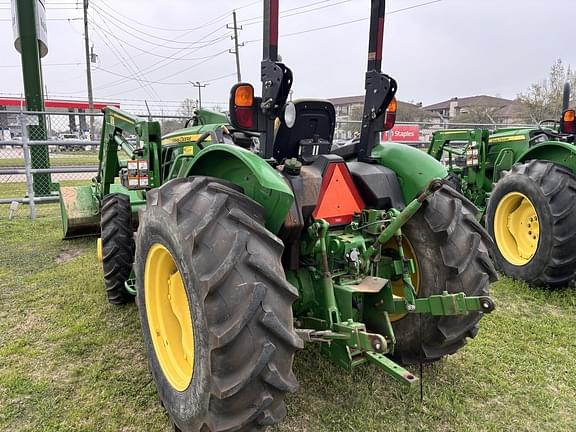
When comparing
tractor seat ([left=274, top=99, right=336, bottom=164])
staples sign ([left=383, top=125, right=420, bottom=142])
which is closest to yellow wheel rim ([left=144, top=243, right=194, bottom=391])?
tractor seat ([left=274, top=99, right=336, bottom=164])

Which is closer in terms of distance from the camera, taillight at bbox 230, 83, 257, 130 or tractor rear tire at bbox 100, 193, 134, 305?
taillight at bbox 230, 83, 257, 130

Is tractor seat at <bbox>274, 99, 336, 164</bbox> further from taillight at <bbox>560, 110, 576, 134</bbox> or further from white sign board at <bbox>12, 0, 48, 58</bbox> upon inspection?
white sign board at <bbox>12, 0, 48, 58</bbox>

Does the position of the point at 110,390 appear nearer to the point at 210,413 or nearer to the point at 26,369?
the point at 26,369

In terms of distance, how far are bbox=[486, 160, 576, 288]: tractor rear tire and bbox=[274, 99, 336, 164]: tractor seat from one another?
2940mm

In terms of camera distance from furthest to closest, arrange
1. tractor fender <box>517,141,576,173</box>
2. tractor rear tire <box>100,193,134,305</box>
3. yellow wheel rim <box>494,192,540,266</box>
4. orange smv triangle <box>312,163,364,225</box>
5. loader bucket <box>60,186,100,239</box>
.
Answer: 1. loader bucket <box>60,186,100,239</box>
2. yellow wheel rim <box>494,192,540,266</box>
3. tractor fender <box>517,141,576,173</box>
4. tractor rear tire <box>100,193,134,305</box>
5. orange smv triangle <box>312,163,364,225</box>

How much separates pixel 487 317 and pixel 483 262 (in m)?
1.62

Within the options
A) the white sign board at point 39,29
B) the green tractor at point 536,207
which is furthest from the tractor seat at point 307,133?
the white sign board at point 39,29

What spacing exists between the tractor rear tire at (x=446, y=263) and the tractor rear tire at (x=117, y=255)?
8.26 ft

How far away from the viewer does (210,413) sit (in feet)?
6.61

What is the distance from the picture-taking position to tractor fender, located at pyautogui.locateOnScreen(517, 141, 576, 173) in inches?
196

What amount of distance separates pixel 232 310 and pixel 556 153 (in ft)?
15.8

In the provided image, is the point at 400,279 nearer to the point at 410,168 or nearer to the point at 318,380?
the point at 410,168

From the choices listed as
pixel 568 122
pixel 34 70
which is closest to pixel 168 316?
pixel 568 122

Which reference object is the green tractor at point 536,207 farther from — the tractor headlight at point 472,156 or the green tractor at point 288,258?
the green tractor at point 288,258
